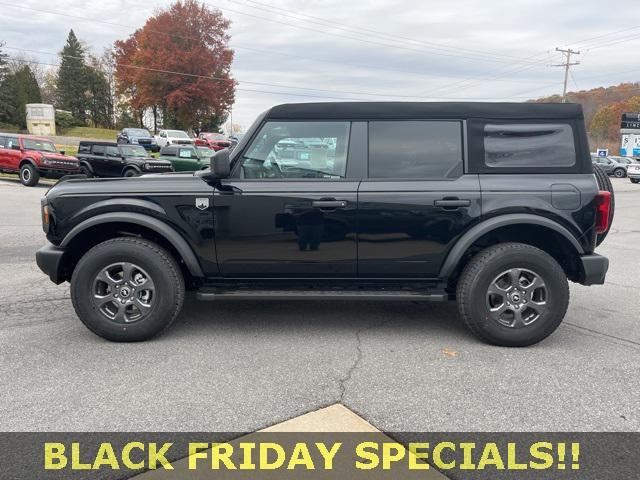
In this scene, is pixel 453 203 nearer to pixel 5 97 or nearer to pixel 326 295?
pixel 326 295

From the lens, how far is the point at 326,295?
4047mm

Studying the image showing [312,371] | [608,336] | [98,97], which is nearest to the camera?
[312,371]

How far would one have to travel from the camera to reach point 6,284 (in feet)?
18.9

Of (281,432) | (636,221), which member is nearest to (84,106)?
(636,221)

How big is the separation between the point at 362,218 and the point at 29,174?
678 inches

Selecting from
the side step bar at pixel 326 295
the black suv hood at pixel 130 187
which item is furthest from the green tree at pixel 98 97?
the side step bar at pixel 326 295

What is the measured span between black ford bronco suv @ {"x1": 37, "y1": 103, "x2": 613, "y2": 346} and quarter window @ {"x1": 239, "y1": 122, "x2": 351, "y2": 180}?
0.04 ft

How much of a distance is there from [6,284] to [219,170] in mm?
3480

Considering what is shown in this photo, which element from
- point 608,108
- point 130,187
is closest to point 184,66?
point 130,187

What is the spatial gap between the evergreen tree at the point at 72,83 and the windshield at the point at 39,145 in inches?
2090

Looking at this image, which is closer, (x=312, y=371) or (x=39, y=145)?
(x=312, y=371)

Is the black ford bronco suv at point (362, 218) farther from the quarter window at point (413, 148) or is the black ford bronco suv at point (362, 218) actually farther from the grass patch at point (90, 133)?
the grass patch at point (90, 133)

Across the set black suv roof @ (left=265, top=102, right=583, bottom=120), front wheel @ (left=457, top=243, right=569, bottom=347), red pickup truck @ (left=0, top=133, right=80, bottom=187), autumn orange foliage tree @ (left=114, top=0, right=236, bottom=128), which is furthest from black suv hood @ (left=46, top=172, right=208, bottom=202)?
autumn orange foliage tree @ (left=114, top=0, right=236, bottom=128)

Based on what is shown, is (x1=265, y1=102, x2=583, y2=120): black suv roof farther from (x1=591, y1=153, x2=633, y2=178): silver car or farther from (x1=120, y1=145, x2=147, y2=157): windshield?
(x1=591, y1=153, x2=633, y2=178): silver car
